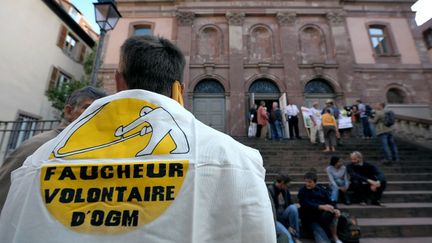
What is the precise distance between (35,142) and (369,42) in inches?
792

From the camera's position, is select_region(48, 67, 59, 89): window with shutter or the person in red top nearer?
the person in red top

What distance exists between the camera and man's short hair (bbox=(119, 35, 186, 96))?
3.73 ft

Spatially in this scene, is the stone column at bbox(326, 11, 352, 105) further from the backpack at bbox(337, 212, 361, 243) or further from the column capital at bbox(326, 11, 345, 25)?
the backpack at bbox(337, 212, 361, 243)

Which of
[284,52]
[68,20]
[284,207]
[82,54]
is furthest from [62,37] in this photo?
[284,207]

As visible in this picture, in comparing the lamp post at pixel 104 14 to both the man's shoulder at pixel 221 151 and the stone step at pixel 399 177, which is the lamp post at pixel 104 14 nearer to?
the man's shoulder at pixel 221 151

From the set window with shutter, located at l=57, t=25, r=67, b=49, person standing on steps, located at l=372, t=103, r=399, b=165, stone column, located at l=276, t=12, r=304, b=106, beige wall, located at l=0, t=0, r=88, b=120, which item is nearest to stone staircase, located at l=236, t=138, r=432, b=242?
person standing on steps, located at l=372, t=103, r=399, b=165

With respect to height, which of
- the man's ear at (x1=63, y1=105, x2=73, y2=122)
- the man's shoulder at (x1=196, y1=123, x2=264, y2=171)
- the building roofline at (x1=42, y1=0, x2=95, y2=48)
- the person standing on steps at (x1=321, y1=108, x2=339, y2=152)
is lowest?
the man's shoulder at (x1=196, y1=123, x2=264, y2=171)

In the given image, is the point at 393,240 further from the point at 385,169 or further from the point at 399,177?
the point at 385,169

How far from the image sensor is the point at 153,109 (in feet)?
2.97

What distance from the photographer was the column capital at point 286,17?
54.2 ft

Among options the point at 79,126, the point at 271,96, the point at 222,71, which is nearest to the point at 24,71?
the point at 222,71

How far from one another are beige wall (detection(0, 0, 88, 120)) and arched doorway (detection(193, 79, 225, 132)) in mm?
9262

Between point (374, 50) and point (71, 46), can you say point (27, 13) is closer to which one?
point (71, 46)

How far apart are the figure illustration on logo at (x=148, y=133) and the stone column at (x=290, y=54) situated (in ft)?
49.1
